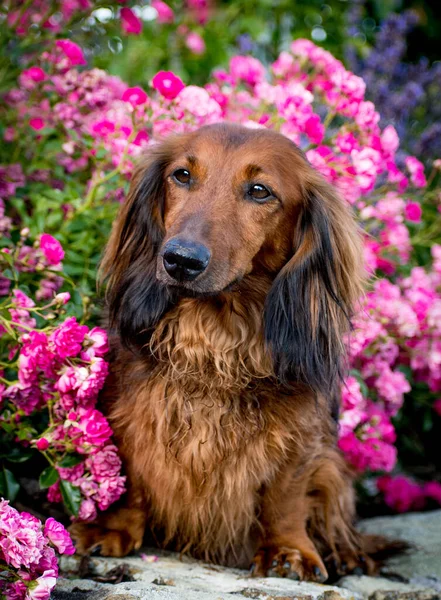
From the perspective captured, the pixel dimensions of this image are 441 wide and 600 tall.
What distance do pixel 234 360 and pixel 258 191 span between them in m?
0.53

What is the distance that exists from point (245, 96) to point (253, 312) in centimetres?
138

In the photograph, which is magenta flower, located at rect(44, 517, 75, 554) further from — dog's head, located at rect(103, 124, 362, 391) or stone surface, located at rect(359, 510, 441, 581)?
stone surface, located at rect(359, 510, 441, 581)

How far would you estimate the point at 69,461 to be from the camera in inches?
91.6

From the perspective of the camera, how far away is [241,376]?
7.99 ft

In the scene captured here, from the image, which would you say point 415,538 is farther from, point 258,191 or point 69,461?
point 258,191

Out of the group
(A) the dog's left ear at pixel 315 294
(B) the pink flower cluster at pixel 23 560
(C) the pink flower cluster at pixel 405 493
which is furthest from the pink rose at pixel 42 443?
(C) the pink flower cluster at pixel 405 493

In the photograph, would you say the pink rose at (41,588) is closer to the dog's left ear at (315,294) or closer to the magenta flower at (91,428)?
the magenta flower at (91,428)

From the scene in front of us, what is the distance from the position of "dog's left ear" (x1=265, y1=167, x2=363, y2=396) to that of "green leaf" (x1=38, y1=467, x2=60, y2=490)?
734 millimetres

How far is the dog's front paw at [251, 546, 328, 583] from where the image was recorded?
2385 millimetres

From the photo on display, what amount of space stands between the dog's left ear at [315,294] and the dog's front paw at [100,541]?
0.70 m

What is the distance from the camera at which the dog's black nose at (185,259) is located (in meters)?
2.04

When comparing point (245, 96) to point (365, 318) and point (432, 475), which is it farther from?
point (432, 475)

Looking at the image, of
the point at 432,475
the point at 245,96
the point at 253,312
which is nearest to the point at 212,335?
the point at 253,312

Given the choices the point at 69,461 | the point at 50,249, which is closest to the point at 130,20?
the point at 50,249
